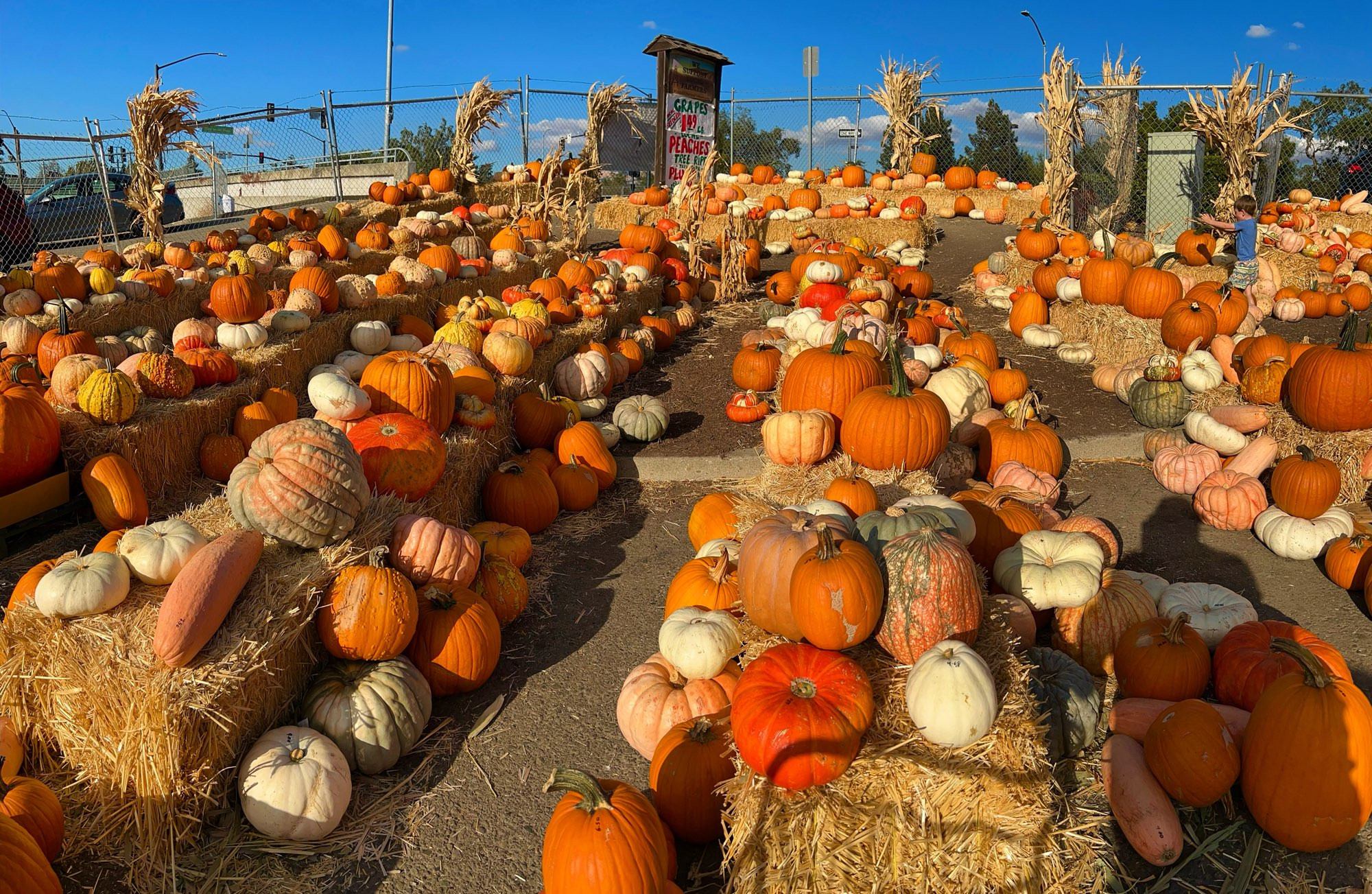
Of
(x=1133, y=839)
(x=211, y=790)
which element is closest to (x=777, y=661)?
(x=1133, y=839)

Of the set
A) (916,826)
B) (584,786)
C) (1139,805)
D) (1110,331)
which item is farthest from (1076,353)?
(584,786)

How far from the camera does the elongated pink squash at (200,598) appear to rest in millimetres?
2725

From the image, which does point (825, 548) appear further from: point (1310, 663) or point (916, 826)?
point (1310, 663)

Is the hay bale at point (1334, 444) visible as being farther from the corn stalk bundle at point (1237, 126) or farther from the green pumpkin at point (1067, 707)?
the corn stalk bundle at point (1237, 126)

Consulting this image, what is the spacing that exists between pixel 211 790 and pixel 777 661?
1957 millimetres

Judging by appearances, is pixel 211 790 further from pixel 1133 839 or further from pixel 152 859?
pixel 1133 839

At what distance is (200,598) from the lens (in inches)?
110

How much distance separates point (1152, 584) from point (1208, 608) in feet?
0.95

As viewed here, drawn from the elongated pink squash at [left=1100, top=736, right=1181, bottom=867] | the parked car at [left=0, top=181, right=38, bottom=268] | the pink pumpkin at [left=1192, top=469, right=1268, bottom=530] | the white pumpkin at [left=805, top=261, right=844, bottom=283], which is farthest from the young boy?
the parked car at [left=0, top=181, right=38, bottom=268]

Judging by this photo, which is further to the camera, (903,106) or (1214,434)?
(903,106)

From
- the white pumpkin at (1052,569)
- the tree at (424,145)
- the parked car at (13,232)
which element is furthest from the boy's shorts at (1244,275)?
the tree at (424,145)

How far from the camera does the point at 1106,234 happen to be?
8.20 m

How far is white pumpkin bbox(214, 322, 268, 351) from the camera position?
19.4 ft

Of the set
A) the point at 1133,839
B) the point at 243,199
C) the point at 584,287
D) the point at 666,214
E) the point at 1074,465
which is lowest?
the point at 1133,839
